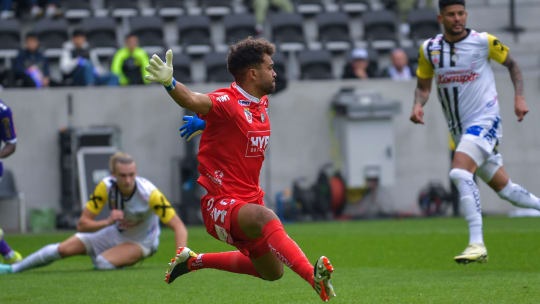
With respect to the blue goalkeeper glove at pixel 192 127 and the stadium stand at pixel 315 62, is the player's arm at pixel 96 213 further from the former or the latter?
the stadium stand at pixel 315 62

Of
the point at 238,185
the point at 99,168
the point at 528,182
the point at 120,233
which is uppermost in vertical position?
the point at 238,185

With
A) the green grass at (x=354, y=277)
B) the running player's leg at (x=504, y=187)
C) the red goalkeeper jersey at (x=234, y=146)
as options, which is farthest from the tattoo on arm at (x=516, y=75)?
the red goalkeeper jersey at (x=234, y=146)

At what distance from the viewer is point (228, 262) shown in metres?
6.46

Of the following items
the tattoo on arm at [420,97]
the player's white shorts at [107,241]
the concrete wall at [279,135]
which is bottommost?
the concrete wall at [279,135]

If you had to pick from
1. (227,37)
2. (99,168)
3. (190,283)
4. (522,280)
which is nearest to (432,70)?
(522,280)

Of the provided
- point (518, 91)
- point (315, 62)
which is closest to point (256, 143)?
point (518, 91)

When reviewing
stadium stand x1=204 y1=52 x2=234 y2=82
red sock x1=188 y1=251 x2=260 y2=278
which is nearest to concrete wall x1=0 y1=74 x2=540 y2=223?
stadium stand x1=204 y1=52 x2=234 y2=82

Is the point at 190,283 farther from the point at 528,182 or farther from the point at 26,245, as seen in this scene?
the point at 528,182

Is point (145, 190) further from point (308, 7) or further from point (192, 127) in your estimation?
point (308, 7)

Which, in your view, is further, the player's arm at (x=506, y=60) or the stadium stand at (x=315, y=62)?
the stadium stand at (x=315, y=62)

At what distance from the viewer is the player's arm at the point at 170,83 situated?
518cm

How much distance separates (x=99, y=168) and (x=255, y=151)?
433 inches

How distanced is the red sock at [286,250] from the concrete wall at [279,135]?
1179 cm

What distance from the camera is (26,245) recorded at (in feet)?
42.2
